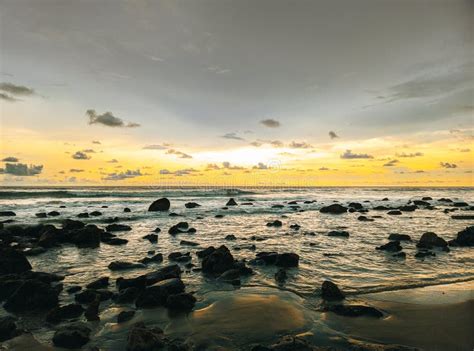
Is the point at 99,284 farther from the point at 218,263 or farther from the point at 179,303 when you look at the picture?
the point at 218,263

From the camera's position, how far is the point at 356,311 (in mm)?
7555

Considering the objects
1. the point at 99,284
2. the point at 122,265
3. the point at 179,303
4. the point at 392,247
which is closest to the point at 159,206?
the point at 122,265

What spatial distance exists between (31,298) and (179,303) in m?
4.06

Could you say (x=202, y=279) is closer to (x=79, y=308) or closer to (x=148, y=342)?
(x=79, y=308)

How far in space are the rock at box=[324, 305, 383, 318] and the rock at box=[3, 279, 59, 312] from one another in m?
7.52

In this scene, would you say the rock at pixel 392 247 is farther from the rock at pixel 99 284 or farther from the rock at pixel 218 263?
the rock at pixel 99 284

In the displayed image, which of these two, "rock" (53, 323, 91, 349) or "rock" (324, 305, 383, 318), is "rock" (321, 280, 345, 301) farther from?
"rock" (53, 323, 91, 349)

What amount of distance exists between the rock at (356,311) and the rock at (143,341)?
4.27 m

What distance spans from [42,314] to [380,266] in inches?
443

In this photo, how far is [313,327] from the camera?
6.95 meters

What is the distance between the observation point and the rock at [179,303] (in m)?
8.07

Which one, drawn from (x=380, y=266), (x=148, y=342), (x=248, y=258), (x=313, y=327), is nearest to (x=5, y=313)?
(x=148, y=342)

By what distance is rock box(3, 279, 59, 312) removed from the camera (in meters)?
8.22

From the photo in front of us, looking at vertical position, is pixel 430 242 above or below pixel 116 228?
above
